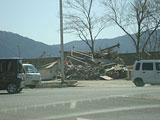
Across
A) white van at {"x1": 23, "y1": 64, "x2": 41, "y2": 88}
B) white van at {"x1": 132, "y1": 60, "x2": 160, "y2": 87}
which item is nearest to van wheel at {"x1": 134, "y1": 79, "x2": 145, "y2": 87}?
white van at {"x1": 132, "y1": 60, "x2": 160, "y2": 87}

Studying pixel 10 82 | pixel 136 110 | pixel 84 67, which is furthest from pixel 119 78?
pixel 136 110

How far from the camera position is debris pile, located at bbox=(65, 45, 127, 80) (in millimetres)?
32688

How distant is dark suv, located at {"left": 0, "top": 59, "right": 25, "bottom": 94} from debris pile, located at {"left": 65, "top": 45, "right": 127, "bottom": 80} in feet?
46.7

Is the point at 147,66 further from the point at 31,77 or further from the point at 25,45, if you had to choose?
the point at 25,45

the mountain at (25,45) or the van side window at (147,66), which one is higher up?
the mountain at (25,45)

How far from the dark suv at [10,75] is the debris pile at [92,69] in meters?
14.2

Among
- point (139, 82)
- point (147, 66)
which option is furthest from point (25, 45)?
point (147, 66)

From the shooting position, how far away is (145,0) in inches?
1512

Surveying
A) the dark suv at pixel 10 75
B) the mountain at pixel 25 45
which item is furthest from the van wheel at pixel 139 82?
the mountain at pixel 25 45

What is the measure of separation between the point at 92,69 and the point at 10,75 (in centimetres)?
1558

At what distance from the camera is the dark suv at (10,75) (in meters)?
18.6

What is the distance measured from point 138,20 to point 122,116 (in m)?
30.9

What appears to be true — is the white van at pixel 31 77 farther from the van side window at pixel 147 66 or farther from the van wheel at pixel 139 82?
the van side window at pixel 147 66

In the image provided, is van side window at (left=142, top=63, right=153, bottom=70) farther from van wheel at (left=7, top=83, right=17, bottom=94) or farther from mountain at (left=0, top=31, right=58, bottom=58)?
mountain at (left=0, top=31, right=58, bottom=58)
